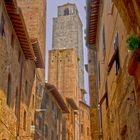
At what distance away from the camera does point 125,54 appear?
9195 millimetres

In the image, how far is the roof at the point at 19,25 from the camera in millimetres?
15969

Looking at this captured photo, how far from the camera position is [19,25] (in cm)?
1745

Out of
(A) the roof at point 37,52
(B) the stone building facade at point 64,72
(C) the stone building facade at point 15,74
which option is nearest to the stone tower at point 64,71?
(B) the stone building facade at point 64,72

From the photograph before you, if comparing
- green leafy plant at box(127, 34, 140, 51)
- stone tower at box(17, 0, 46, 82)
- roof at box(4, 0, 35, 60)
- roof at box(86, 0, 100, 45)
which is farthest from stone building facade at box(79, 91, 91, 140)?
green leafy plant at box(127, 34, 140, 51)

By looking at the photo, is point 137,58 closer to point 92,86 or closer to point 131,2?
point 131,2

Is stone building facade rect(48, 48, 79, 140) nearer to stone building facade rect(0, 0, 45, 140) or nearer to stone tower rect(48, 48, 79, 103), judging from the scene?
stone tower rect(48, 48, 79, 103)

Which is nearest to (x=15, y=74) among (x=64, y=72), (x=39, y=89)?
(x=39, y=89)

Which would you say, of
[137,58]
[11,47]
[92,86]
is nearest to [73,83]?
[92,86]

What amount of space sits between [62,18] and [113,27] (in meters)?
70.3

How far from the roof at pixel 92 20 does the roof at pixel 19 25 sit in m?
3.11

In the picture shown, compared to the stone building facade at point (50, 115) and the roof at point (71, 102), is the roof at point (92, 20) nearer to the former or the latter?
the stone building facade at point (50, 115)

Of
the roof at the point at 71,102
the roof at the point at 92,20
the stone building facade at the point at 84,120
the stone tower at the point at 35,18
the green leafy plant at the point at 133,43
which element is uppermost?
the stone tower at the point at 35,18

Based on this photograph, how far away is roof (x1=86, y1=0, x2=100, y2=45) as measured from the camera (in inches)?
630

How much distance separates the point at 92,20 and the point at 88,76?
4.17 meters
